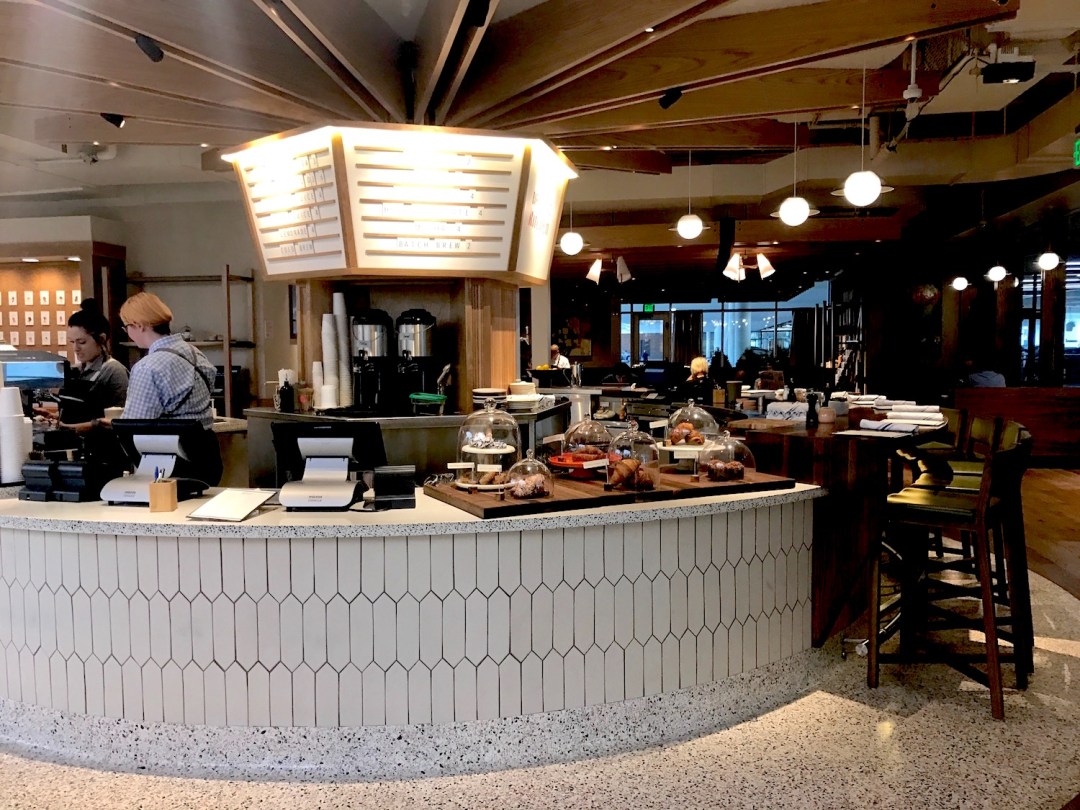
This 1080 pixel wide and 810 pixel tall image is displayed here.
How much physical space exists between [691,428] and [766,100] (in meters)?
2.17

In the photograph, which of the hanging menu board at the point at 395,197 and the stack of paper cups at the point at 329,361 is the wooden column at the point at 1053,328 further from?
the stack of paper cups at the point at 329,361

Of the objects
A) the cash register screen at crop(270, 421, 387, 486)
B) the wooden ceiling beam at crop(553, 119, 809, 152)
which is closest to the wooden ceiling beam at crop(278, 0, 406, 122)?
the wooden ceiling beam at crop(553, 119, 809, 152)

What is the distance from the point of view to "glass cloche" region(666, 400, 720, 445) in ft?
11.7

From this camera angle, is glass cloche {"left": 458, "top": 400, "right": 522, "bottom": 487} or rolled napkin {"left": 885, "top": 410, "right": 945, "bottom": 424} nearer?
glass cloche {"left": 458, "top": 400, "right": 522, "bottom": 487}

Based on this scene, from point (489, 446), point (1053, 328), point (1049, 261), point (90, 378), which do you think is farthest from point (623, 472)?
point (1053, 328)

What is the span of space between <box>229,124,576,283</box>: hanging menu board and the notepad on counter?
166 cm

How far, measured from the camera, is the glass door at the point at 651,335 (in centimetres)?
2030

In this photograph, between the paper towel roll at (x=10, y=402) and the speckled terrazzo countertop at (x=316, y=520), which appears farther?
the paper towel roll at (x=10, y=402)

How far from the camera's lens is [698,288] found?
18250 mm

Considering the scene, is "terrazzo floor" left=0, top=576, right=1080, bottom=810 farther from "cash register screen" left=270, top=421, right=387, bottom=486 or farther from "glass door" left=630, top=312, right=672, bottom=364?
"glass door" left=630, top=312, right=672, bottom=364

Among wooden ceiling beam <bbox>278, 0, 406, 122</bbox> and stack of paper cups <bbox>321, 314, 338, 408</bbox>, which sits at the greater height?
wooden ceiling beam <bbox>278, 0, 406, 122</bbox>

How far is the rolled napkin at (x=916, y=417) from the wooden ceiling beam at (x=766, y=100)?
1743mm

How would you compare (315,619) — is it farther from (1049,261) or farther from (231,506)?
(1049,261)

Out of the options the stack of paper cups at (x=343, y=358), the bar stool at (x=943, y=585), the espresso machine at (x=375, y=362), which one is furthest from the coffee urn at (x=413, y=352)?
the bar stool at (x=943, y=585)
